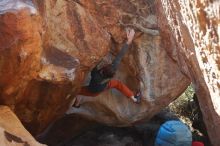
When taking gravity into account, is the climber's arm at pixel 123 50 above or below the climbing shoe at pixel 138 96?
above

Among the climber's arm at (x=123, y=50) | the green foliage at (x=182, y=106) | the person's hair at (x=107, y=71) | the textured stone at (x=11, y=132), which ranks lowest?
the green foliage at (x=182, y=106)

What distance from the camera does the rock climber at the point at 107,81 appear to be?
6176mm

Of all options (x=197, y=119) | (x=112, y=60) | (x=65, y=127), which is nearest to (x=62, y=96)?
(x=112, y=60)

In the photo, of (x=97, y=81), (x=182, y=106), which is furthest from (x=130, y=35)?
(x=182, y=106)

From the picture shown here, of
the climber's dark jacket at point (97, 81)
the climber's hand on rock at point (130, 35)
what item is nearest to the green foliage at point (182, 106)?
the climber's hand on rock at point (130, 35)

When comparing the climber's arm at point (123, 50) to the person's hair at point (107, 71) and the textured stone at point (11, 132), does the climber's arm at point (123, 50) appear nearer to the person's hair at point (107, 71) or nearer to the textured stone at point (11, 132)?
the person's hair at point (107, 71)

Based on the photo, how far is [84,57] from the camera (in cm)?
572

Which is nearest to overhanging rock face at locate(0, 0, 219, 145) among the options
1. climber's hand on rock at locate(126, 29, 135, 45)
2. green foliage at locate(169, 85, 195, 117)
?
climber's hand on rock at locate(126, 29, 135, 45)

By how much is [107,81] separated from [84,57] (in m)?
0.71

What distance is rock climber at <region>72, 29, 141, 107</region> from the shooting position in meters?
6.18

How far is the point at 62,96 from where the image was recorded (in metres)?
5.76

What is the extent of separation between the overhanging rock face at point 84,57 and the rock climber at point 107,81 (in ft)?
0.45

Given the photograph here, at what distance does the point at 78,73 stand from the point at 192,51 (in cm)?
219

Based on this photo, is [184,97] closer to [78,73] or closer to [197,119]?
[197,119]
